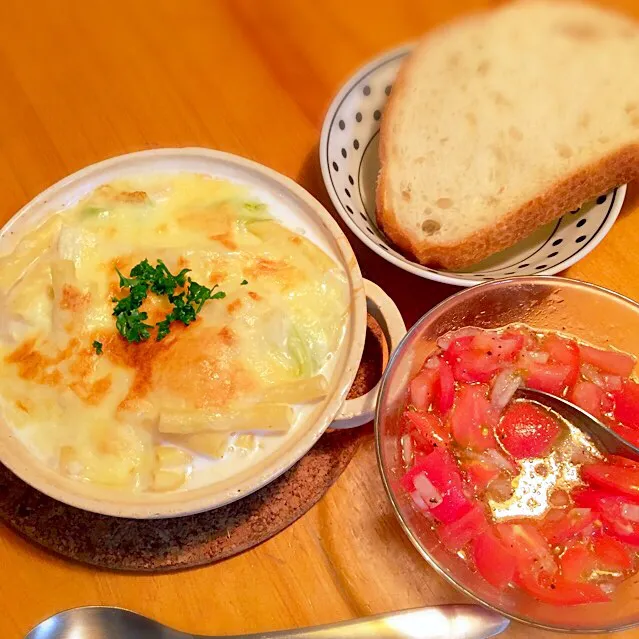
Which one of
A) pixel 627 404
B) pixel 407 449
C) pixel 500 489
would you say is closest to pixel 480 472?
pixel 500 489

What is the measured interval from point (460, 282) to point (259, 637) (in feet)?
2.90

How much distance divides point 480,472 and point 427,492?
0.13 metres

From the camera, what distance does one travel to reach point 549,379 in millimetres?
1443

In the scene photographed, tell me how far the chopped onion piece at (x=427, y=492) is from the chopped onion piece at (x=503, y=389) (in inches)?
9.5

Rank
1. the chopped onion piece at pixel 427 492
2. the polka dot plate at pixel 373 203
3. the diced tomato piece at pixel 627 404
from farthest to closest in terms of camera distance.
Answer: the polka dot plate at pixel 373 203 → the diced tomato piece at pixel 627 404 → the chopped onion piece at pixel 427 492

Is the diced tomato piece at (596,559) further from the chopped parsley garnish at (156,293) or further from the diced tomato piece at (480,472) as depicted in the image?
the chopped parsley garnish at (156,293)

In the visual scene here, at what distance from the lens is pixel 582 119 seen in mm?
1790

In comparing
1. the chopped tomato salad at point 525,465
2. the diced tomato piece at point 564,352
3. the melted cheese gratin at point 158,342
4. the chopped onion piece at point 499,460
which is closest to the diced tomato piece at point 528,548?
the chopped tomato salad at point 525,465

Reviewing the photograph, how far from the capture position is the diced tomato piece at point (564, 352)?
4.81ft

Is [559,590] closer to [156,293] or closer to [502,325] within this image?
[502,325]

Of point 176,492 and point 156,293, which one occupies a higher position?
point 156,293

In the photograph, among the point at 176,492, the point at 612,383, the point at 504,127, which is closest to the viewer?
the point at 176,492

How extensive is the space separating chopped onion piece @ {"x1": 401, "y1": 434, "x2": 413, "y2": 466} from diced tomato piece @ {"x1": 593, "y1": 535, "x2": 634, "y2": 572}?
0.40m

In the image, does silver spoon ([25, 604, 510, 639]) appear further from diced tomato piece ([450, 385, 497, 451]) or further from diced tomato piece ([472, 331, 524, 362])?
diced tomato piece ([472, 331, 524, 362])
